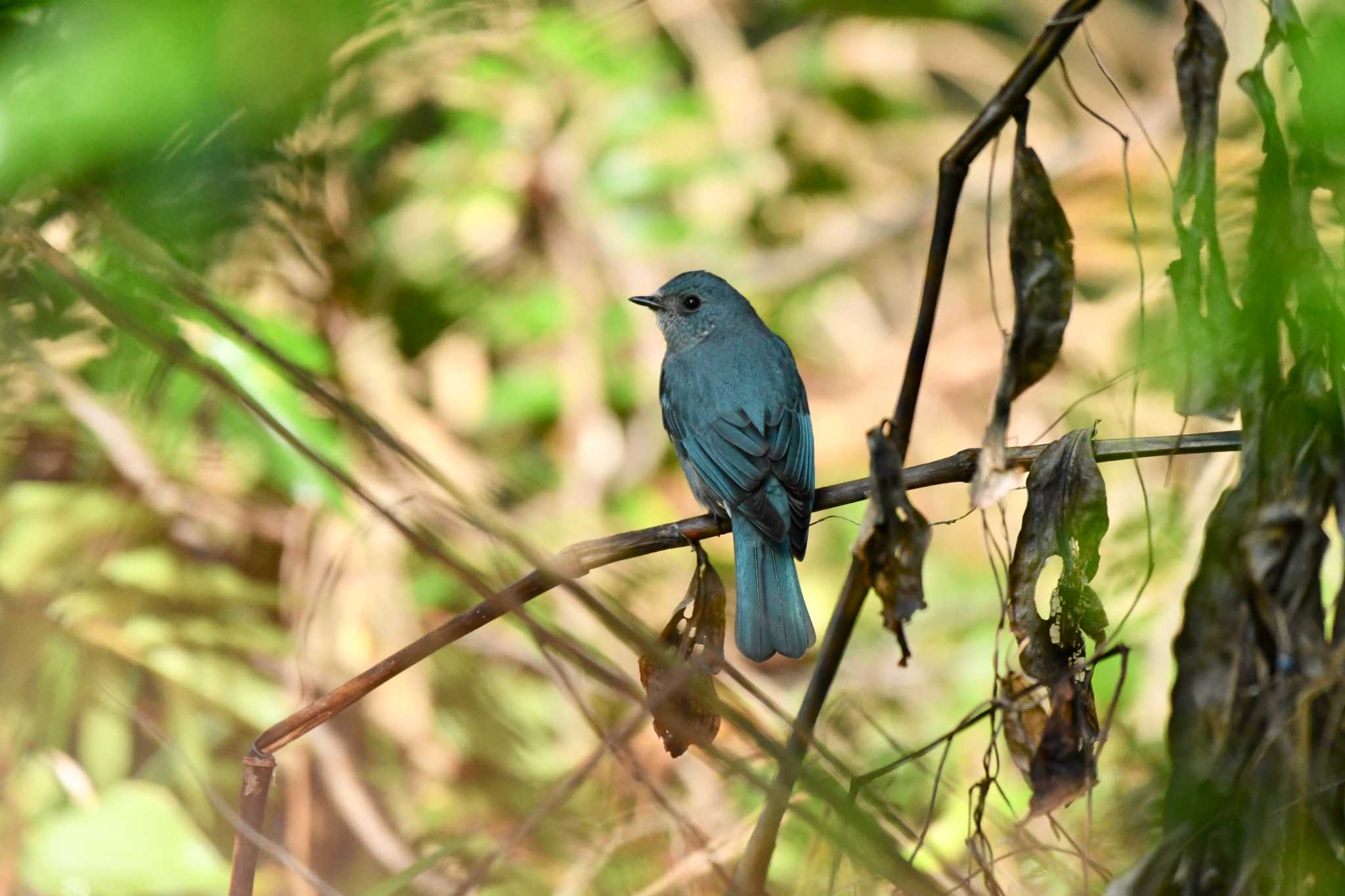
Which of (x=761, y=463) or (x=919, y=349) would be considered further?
(x=761, y=463)

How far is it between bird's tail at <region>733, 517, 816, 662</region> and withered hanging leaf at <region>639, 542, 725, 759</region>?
77cm

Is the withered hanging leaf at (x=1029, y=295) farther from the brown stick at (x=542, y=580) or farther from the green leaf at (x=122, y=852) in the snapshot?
the green leaf at (x=122, y=852)

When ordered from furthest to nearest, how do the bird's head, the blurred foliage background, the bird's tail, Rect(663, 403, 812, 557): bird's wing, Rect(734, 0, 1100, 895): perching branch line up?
the bird's head → Rect(663, 403, 812, 557): bird's wing → the bird's tail → the blurred foliage background → Rect(734, 0, 1100, 895): perching branch

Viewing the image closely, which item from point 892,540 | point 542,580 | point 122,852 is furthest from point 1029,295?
point 122,852

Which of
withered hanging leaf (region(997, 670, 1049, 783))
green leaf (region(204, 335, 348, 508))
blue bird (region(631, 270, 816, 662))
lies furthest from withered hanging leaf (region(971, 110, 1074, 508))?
green leaf (region(204, 335, 348, 508))

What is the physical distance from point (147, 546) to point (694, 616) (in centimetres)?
298

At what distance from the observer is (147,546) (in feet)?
14.1

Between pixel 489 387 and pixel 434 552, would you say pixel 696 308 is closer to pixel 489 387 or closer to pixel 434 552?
pixel 489 387

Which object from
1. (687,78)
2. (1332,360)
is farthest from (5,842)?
(687,78)

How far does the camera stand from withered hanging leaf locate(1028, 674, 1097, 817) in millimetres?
1600

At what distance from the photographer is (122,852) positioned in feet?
11.9

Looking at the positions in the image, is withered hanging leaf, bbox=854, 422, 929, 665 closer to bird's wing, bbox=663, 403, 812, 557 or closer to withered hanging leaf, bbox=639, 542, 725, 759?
withered hanging leaf, bbox=639, 542, 725, 759

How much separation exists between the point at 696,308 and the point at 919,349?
9.60 ft

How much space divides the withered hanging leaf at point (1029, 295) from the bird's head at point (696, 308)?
2748 millimetres
